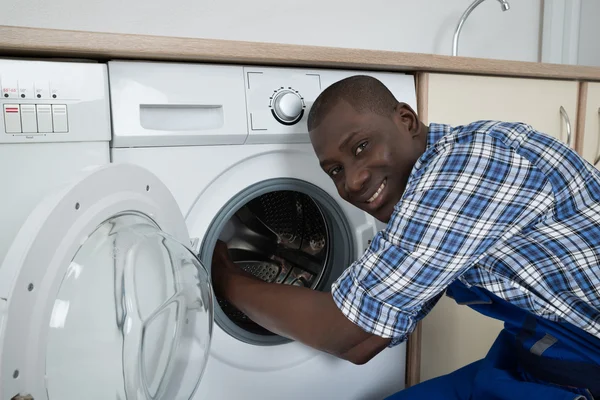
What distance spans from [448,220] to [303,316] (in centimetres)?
30

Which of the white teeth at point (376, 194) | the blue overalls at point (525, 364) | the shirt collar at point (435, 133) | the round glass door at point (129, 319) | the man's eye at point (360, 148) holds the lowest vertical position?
the blue overalls at point (525, 364)

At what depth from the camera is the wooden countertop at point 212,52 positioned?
0.77m

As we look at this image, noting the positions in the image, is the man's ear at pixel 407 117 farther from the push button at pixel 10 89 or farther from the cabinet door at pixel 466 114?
the push button at pixel 10 89

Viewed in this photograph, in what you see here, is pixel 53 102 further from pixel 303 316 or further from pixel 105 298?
pixel 303 316

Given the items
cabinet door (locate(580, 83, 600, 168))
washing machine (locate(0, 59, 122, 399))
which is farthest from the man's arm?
cabinet door (locate(580, 83, 600, 168))

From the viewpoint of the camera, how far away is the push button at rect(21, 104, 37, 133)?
773 mm

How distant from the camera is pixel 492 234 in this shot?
2.56 feet

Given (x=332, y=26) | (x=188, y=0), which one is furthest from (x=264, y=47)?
(x=332, y=26)

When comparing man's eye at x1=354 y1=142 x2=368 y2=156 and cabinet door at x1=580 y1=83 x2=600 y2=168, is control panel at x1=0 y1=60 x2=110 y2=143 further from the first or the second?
cabinet door at x1=580 y1=83 x2=600 y2=168

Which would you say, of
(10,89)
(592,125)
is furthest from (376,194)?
(592,125)

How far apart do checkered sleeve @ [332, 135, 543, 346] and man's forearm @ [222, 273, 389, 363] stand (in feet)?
0.30

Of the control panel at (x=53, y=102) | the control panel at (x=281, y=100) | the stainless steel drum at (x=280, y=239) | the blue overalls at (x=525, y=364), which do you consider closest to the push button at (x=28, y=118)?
the control panel at (x=53, y=102)

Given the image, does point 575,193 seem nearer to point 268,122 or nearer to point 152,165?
point 268,122

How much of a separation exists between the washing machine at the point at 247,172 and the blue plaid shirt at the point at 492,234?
22cm
